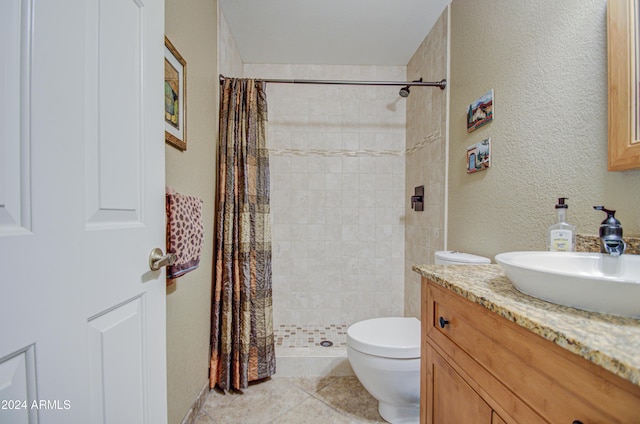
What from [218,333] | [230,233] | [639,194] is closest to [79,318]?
[230,233]

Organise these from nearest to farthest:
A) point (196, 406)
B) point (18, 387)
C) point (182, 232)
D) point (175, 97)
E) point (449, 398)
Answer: point (18, 387) → point (449, 398) → point (182, 232) → point (175, 97) → point (196, 406)

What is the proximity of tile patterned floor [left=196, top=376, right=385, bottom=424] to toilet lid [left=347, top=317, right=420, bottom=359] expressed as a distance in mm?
440

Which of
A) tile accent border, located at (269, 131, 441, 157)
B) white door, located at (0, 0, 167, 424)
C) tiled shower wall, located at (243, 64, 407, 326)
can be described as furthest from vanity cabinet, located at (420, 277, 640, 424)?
tile accent border, located at (269, 131, 441, 157)

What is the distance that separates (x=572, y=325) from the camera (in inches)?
17.3

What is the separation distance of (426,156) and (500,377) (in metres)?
1.58

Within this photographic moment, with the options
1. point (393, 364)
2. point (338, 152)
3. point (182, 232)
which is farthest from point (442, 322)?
point (338, 152)

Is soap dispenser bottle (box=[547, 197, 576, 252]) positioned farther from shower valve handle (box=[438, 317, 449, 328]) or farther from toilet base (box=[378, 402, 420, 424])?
toilet base (box=[378, 402, 420, 424])

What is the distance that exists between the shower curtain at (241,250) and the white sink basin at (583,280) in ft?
4.36

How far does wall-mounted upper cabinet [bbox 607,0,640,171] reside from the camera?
670mm

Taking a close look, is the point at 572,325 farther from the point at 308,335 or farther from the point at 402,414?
the point at 308,335

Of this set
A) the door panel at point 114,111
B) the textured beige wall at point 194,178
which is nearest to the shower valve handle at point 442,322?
the door panel at point 114,111

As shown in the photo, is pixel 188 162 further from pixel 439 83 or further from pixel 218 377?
pixel 439 83

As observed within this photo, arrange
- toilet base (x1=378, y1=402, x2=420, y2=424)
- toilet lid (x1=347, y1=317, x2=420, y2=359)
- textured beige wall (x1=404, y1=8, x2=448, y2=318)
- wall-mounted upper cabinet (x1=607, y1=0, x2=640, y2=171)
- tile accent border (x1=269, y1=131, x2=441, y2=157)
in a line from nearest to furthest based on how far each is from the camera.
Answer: wall-mounted upper cabinet (x1=607, y1=0, x2=640, y2=171)
toilet lid (x1=347, y1=317, x2=420, y2=359)
toilet base (x1=378, y1=402, x2=420, y2=424)
textured beige wall (x1=404, y1=8, x2=448, y2=318)
tile accent border (x1=269, y1=131, x2=441, y2=157)

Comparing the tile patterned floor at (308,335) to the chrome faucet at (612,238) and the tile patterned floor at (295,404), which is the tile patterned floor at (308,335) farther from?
the chrome faucet at (612,238)
